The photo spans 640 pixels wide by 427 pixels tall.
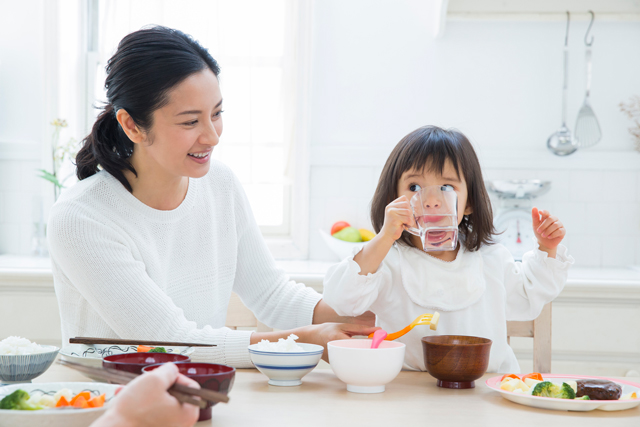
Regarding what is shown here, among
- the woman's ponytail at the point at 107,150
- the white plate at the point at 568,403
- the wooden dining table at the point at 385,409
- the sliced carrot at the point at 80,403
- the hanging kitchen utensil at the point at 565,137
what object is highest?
the hanging kitchen utensil at the point at 565,137

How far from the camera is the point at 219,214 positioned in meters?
1.50

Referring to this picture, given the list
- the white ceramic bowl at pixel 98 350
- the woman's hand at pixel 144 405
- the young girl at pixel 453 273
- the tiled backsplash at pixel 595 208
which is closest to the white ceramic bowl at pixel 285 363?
the white ceramic bowl at pixel 98 350

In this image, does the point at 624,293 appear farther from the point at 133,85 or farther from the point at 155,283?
the point at 133,85

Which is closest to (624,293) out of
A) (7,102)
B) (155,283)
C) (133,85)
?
(155,283)

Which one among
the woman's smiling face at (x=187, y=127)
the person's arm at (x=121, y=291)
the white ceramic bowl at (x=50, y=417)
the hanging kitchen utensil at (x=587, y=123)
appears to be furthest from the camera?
the hanging kitchen utensil at (x=587, y=123)

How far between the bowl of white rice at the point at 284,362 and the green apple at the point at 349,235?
145 cm

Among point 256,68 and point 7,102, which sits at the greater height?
point 256,68

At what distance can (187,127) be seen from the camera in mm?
1268

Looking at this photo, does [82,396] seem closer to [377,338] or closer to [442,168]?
[377,338]

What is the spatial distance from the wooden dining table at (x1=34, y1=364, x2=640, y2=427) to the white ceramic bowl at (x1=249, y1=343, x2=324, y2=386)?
0.02 m

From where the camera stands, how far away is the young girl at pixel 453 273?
1.33 m

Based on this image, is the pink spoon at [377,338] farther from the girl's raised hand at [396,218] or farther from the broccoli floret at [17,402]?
the broccoli floret at [17,402]

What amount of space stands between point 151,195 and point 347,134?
4.73ft

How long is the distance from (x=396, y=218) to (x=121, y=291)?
1.82 feet
